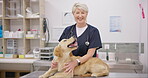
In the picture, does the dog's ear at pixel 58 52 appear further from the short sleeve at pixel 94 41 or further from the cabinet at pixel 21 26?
the cabinet at pixel 21 26

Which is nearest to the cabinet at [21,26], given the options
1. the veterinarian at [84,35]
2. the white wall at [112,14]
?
the white wall at [112,14]

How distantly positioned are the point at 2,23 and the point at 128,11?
2.73 m

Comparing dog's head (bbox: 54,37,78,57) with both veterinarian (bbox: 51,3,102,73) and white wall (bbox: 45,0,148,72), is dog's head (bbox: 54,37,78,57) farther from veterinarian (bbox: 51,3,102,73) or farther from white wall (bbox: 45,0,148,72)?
white wall (bbox: 45,0,148,72)

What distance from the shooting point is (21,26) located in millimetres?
3988

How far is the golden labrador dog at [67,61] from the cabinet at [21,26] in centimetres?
223

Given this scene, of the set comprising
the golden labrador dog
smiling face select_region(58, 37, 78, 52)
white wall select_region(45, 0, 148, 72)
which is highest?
white wall select_region(45, 0, 148, 72)

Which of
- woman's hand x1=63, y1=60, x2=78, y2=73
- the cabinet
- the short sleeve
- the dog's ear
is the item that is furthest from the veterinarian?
the cabinet

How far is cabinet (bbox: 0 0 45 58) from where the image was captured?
12.1 feet

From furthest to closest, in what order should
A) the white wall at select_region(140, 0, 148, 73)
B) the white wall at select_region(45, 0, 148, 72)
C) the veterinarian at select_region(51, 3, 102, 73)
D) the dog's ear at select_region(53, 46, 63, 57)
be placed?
the white wall at select_region(45, 0, 148, 72)
the white wall at select_region(140, 0, 148, 73)
the veterinarian at select_region(51, 3, 102, 73)
the dog's ear at select_region(53, 46, 63, 57)

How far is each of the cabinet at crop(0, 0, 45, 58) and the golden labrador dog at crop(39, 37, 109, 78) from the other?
7.30ft

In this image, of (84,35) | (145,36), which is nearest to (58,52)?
(84,35)

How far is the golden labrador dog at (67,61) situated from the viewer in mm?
1466

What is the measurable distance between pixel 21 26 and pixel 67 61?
2.78 metres

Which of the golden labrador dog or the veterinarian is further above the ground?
the veterinarian
